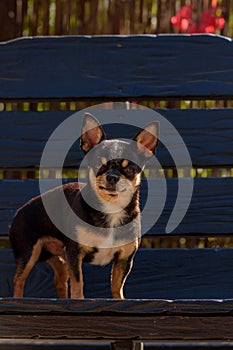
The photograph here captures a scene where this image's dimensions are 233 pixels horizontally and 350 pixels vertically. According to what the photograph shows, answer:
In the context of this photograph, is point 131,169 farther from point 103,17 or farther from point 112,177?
point 103,17

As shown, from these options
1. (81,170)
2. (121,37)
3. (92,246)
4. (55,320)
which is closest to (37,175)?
(81,170)

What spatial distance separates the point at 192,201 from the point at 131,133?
15.2 inches

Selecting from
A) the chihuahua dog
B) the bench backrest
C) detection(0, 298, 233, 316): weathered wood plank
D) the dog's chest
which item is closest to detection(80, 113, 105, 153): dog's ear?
the chihuahua dog

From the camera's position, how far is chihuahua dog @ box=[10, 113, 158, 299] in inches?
126

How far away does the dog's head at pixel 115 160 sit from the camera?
321cm

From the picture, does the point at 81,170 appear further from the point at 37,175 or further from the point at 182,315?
the point at 182,315

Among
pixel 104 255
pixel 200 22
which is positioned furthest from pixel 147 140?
pixel 200 22

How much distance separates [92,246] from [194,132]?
2.96 ft

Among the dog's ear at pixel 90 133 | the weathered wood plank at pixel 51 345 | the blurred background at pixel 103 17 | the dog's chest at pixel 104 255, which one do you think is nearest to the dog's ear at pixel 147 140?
the dog's ear at pixel 90 133

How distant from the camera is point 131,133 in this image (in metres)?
3.89

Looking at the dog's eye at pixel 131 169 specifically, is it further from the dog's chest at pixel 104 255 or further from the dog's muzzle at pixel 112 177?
the dog's chest at pixel 104 255

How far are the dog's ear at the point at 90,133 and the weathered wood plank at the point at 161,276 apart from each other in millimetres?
662

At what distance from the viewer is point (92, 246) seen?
3203 mm

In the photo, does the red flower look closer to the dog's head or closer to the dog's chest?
the dog's head
